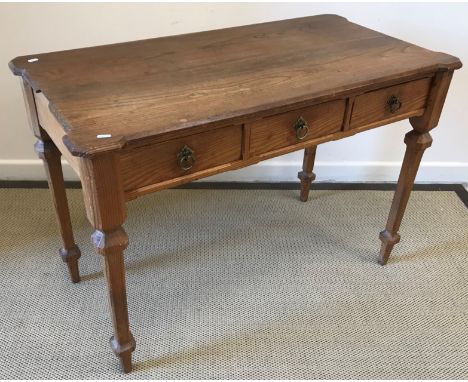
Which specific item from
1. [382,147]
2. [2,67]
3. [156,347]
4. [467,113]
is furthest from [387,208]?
[2,67]

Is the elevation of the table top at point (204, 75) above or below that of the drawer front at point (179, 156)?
above

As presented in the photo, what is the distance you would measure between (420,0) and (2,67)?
1.60 metres

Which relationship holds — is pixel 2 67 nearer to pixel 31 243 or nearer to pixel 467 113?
pixel 31 243

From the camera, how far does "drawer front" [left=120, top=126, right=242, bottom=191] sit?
1040 millimetres

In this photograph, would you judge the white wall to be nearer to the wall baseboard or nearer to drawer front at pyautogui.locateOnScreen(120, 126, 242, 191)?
the wall baseboard

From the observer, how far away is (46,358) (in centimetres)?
141

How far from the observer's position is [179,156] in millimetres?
1080

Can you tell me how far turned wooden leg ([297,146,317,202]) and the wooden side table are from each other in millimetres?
481

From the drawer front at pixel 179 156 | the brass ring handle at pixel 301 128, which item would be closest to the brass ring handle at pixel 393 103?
the brass ring handle at pixel 301 128

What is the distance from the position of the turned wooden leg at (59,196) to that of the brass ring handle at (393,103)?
0.92m

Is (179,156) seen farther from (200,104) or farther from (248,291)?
(248,291)

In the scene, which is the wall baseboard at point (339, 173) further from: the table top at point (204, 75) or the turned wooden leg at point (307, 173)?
the table top at point (204, 75)

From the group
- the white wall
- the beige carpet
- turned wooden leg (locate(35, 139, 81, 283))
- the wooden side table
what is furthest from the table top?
the beige carpet

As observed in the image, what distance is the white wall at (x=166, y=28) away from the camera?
1.82m
